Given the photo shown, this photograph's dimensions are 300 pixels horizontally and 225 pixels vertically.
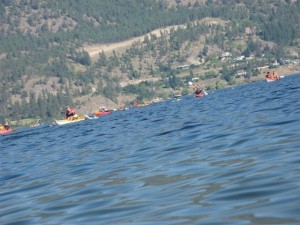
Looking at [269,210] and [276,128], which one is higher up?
[269,210]

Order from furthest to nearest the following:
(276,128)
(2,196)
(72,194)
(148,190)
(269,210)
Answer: (276,128)
(2,196)
(72,194)
(148,190)
(269,210)

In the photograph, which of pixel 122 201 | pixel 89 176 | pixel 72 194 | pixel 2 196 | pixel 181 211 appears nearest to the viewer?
pixel 181 211

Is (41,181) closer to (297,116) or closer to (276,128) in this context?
(276,128)

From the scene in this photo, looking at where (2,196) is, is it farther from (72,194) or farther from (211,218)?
(211,218)

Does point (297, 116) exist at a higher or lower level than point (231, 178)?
lower

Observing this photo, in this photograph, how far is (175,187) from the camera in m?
17.0

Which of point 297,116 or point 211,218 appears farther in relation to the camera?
Answer: point 297,116

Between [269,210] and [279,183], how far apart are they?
2.34m

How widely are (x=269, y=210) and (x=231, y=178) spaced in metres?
4.04

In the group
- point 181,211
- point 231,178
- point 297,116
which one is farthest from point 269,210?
point 297,116

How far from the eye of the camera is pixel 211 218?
509 inches

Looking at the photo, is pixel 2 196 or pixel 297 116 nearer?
pixel 2 196

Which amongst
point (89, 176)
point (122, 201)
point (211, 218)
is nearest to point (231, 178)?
point (122, 201)

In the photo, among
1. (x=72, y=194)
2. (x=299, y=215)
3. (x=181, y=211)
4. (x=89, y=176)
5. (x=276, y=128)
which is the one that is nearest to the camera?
(x=299, y=215)
